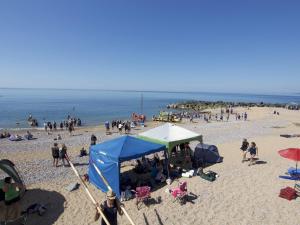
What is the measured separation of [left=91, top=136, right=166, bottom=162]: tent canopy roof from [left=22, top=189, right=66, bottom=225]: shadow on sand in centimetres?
265

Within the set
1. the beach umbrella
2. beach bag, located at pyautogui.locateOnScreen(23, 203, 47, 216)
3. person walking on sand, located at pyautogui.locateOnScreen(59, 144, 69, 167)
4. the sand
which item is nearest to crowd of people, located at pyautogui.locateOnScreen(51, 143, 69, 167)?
person walking on sand, located at pyautogui.locateOnScreen(59, 144, 69, 167)

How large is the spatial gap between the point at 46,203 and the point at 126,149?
3937 millimetres

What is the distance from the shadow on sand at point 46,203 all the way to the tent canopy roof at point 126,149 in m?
2.65

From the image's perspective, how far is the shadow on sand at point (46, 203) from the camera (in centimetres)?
920

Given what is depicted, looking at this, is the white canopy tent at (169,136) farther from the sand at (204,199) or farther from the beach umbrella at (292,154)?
the beach umbrella at (292,154)

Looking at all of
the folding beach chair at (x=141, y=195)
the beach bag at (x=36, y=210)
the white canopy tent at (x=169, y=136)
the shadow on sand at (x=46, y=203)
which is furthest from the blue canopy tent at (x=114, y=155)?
the beach bag at (x=36, y=210)

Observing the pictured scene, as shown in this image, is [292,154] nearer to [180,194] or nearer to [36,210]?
[180,194]

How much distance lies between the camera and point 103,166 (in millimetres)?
11688

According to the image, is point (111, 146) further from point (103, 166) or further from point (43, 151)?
point (43, 151)

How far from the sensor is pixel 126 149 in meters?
11.7

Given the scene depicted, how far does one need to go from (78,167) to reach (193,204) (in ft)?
27.6

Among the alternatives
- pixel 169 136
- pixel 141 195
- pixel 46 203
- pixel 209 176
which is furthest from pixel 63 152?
pixel 209 176

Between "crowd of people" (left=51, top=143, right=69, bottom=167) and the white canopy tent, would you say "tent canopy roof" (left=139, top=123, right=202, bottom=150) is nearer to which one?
the white canopy tent

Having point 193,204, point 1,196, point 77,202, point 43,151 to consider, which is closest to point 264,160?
point 193,204
